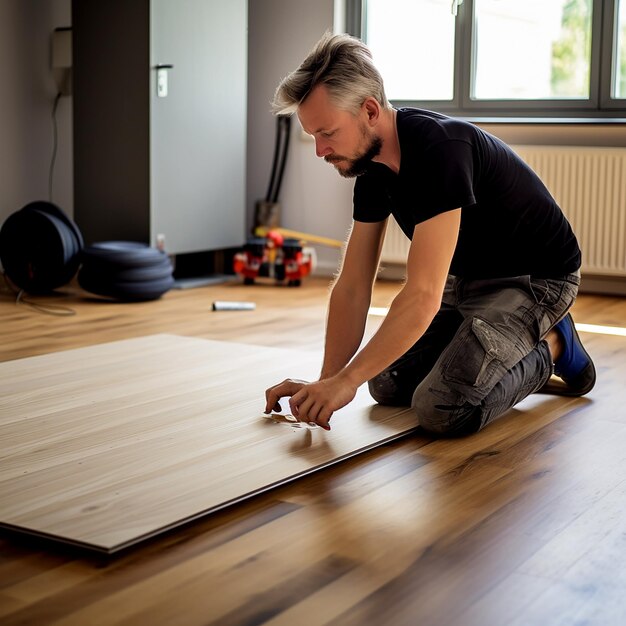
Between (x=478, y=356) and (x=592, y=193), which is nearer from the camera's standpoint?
(x=478, y=356)

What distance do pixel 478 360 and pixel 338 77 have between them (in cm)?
75

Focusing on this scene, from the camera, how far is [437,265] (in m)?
2.12

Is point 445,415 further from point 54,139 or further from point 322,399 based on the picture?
point 54,139

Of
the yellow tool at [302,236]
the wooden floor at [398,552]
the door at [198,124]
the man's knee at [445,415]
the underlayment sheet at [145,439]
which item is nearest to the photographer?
the wooden floor at [398,552]

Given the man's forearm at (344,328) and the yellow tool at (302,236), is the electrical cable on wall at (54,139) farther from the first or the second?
the man's forearm at (344,328)

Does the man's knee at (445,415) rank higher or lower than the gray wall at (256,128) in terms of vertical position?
lower

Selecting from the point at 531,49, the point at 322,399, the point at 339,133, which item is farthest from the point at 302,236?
the point at 322,399

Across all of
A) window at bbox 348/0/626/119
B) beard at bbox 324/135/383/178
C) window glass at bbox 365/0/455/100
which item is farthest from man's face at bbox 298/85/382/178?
window glass at bbox 365/0/455/100

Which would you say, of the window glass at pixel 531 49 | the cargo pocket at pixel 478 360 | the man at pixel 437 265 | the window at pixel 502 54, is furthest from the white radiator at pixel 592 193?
the cargo pocket at pixel 478 360

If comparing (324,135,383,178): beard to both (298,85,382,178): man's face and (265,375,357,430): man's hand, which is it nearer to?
(298,85,382,178): man's face

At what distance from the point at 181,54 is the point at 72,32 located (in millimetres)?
563

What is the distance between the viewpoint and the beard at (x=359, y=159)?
2.21 metres

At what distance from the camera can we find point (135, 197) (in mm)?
5004

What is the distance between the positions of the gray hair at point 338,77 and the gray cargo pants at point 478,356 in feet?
2.10
